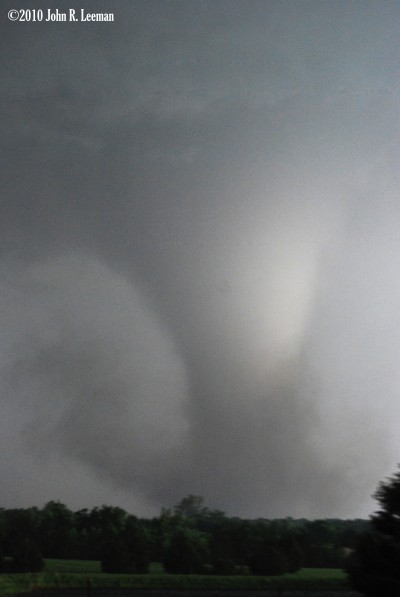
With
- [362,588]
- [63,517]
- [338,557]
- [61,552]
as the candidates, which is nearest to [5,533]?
[61,552]

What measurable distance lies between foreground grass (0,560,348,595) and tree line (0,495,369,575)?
1.32 meters

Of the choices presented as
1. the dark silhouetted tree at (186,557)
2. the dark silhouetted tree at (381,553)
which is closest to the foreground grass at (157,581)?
the dark silhouetted tree at (186,557)

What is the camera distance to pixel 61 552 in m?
68.4

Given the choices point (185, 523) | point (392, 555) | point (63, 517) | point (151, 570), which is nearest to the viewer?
point (392, 555)

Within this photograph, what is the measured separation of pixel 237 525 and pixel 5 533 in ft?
89.8

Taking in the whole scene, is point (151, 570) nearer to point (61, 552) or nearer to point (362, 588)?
point (61, 552)

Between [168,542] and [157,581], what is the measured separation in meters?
14.8

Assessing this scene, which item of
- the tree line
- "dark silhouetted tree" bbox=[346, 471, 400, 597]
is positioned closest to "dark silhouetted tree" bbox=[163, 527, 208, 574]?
the tree line

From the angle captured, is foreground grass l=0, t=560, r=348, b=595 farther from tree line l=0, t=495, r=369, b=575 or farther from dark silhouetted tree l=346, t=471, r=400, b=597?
dark silhouetted tree l=346, t=471, r=400, b=597

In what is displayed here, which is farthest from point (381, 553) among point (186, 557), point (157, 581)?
point (186, 557)

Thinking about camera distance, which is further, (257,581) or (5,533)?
(5,533)

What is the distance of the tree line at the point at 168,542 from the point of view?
191ft

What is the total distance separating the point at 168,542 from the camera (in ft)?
229

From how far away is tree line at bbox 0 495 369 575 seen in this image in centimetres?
5830
